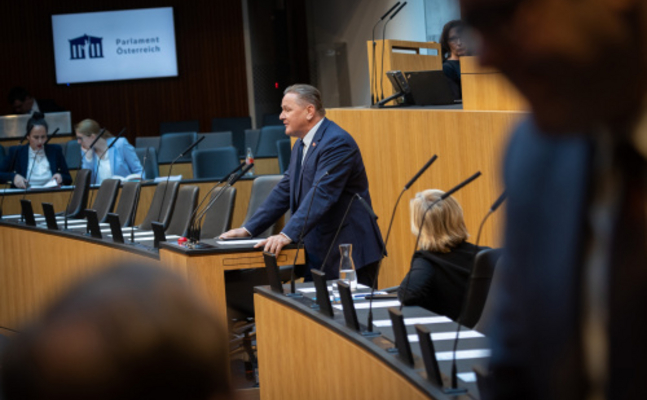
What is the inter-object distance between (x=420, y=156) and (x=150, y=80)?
10.4 metres

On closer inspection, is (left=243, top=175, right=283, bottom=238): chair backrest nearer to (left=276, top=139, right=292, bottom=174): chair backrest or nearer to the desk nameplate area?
the desk nameplate area

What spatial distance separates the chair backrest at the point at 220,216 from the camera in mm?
5559

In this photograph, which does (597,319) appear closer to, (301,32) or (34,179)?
(34,179)

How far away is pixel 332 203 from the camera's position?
176 inches

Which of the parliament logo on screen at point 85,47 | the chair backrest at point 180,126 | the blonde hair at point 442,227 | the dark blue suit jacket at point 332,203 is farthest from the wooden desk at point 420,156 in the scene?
the parliament logo on screen at point 85,47

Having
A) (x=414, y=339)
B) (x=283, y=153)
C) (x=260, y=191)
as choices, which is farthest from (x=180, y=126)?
(x=414, y=339)

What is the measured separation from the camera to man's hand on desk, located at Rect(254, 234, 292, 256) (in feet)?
14.1

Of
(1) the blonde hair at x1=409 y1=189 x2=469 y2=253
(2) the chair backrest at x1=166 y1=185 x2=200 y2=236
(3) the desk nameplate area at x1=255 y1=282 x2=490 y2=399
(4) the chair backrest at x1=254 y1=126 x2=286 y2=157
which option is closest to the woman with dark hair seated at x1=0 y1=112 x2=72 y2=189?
(2) the chair backrest at x1=166 y1=185 x2=200 y2=236

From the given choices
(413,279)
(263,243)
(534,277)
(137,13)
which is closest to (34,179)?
(263,243)

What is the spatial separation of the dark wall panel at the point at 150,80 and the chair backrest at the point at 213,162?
648cm

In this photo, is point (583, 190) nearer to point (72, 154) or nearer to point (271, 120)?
point (72, 154)

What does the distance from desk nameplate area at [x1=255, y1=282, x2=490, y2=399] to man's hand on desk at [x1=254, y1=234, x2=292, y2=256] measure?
1.94 ft

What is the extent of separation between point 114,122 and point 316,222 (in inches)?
446

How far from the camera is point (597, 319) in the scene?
29.1 inches
